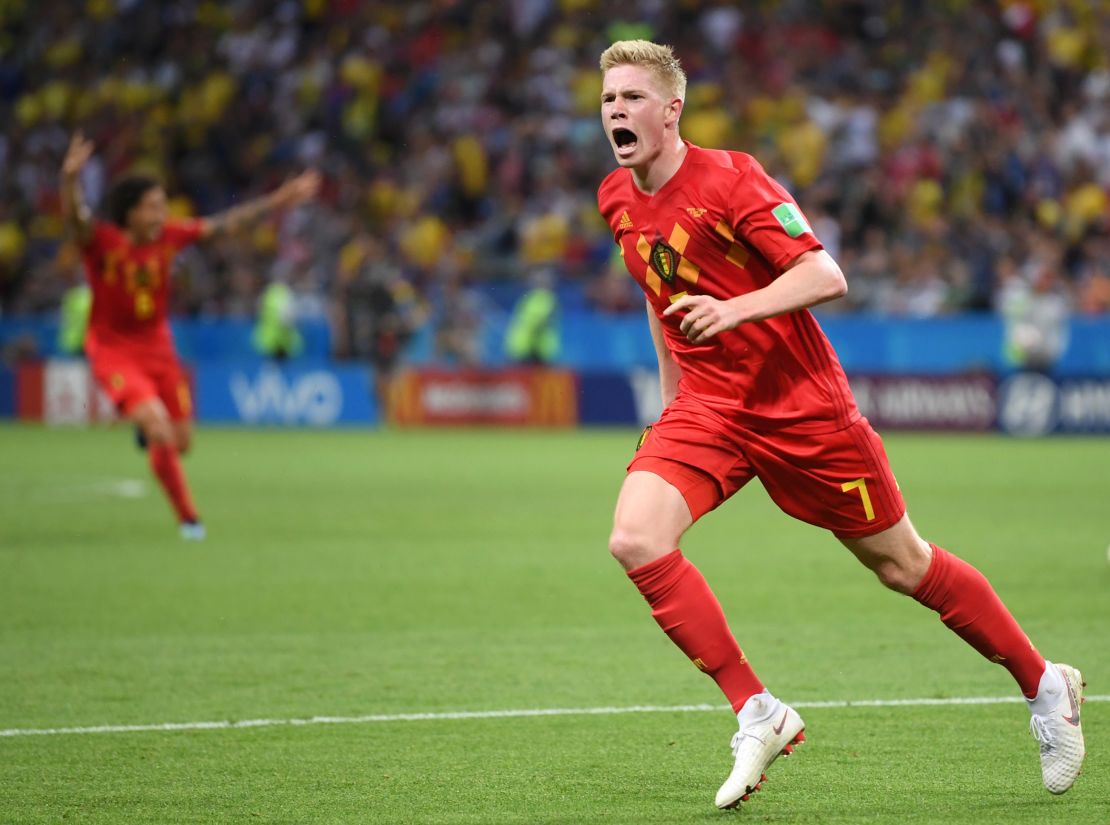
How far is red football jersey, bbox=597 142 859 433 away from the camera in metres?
4.99

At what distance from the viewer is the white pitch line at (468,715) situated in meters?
6.04

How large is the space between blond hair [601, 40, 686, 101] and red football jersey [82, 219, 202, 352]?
24.2ft

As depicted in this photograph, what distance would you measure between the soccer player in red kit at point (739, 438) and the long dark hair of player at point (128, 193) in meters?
7.17

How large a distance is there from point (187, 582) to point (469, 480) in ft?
23.0

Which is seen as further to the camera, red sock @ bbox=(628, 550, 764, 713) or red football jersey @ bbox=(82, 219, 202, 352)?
red football jersey @ bbox=(82, 219, 202, 352)

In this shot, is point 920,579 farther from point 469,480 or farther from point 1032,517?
point 469,480

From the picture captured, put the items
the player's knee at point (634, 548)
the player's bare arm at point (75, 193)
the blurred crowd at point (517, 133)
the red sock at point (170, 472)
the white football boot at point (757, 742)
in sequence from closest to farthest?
the white football boot at point (757, 742)
the player's knee at point (634, 548)
the player's bare arm at point (75, 193)
the red sock at point (170, 472)
the blurred crowd at point (517, 133)

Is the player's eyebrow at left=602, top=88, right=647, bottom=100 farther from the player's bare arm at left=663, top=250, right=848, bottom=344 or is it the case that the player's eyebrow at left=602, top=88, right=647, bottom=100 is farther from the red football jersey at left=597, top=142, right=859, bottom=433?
the player's bare arm at left=663, top=250, right=848, bottom=344

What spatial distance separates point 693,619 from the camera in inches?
194

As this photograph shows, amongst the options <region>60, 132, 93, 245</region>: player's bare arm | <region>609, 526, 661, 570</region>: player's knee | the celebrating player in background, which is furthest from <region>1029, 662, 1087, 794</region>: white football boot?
the celebrating player in background

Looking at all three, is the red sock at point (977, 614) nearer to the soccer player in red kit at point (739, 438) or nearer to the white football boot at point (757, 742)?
the soccer player in red kit at point (739, 438)

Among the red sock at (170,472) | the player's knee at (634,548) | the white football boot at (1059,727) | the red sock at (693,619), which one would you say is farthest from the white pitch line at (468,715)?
the red sock at (170,472)

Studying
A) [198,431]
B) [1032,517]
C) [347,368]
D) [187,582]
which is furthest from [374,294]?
[187,582]

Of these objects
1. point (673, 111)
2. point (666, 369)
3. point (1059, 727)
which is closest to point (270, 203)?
point (666, 369)
